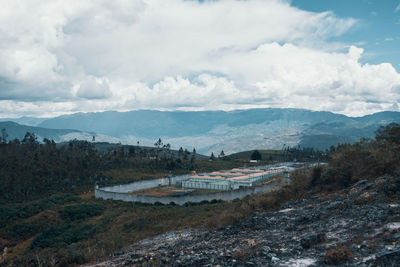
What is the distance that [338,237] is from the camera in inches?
447

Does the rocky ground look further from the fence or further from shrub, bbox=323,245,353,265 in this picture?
the fence

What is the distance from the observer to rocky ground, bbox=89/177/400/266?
31.9ft

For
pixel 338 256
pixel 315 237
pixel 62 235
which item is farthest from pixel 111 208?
pixel 338 256

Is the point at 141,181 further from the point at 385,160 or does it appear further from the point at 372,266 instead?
the point at 372,266

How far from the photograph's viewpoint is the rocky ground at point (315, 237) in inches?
383

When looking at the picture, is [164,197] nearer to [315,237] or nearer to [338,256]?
[315,237]

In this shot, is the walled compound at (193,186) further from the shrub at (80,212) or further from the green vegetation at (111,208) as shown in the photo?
the shrub at (80,212)

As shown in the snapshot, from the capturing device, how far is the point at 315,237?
11.3 metres

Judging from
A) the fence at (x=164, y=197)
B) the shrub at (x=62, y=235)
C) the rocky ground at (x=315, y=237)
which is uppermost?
the rocky ground at (x=315, y=237)

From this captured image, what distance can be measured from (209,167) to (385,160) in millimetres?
92078

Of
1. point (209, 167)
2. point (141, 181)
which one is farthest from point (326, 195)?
point (209, 167)

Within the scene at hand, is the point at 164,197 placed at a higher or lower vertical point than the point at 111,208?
higher

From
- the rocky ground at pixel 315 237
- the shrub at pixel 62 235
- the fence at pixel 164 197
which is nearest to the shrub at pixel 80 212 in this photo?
the shrub at pixel 62 235

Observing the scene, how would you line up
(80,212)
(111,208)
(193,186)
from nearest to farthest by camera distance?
(80,212)
(111,208)
(193,186)
